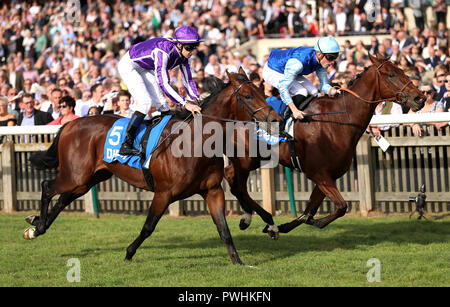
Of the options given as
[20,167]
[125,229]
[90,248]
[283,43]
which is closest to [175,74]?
[283,43]

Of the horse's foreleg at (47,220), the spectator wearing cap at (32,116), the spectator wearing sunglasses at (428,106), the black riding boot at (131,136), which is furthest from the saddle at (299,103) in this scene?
the spectator wearing cap at (32,116)

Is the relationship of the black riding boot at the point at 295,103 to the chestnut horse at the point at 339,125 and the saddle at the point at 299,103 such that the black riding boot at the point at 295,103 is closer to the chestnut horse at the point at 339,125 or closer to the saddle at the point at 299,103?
the saddle at the point at 299,103

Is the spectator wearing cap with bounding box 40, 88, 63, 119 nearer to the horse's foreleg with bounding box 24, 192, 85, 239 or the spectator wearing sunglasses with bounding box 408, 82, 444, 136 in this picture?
the horse's foreleg with bounding box 24, 192, 85, 239

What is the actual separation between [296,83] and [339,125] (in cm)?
86

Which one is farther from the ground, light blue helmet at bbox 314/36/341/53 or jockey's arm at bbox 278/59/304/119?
light blue helmet at bbox 314/36/341/53

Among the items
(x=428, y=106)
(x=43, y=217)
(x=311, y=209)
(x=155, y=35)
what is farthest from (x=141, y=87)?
(x=155, y=35)

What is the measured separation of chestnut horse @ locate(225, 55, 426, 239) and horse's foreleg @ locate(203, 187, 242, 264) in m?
0.97

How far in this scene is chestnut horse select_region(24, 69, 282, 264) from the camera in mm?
6484

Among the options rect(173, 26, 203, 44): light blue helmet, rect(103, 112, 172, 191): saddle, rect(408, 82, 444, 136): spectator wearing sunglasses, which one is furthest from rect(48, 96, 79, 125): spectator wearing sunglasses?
rect(408, 82, 444, 136): spectator wearing sunglasses

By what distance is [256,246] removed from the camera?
7.65 meters

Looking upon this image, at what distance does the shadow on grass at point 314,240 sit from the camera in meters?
7.42

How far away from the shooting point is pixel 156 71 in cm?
667

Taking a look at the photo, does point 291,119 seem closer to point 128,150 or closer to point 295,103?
point 295,103

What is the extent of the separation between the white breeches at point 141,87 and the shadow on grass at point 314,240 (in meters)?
1.50
